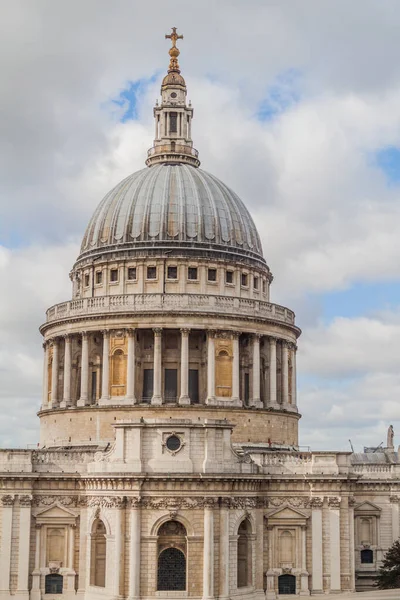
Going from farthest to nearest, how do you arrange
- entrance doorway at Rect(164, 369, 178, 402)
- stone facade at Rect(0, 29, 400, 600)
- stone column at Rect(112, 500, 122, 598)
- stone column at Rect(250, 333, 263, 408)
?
stone column at Rect(250, 333, 263, 408)
entrance doorway at Rect(164, 369, 178, 402)
stone facade at Rect(0, 29, 400, 600)
stone column at Rect(112, 500, 122, 598)

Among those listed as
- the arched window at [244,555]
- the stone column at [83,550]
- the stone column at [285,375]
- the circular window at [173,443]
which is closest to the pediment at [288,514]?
the arched window at [244,555]

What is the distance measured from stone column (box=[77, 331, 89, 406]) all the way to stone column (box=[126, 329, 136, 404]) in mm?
3606

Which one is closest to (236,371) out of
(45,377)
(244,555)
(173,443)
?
(173,443)

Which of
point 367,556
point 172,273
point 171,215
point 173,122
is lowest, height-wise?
point 367,556

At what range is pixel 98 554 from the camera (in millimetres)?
61844

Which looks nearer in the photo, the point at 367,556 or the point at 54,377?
the point at 367,556

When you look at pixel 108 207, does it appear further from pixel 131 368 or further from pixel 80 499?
pixel 80 499

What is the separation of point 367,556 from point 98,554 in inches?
738

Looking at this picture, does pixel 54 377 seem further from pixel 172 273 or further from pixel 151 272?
pixel 172 273

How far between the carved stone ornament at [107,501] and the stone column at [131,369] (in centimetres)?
1168

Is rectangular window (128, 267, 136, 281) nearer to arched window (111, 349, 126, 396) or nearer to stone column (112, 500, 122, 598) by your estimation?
arched window (111, 349, 126, 396)

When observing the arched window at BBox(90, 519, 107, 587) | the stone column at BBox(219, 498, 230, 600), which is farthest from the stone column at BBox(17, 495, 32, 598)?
the stone column at BBox(219, 498, 230, 600)

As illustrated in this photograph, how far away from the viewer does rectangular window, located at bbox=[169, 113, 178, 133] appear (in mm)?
84562

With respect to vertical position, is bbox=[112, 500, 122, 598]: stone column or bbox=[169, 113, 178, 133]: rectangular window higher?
bbox=[169, 113, 178, 133]: rectangular window
